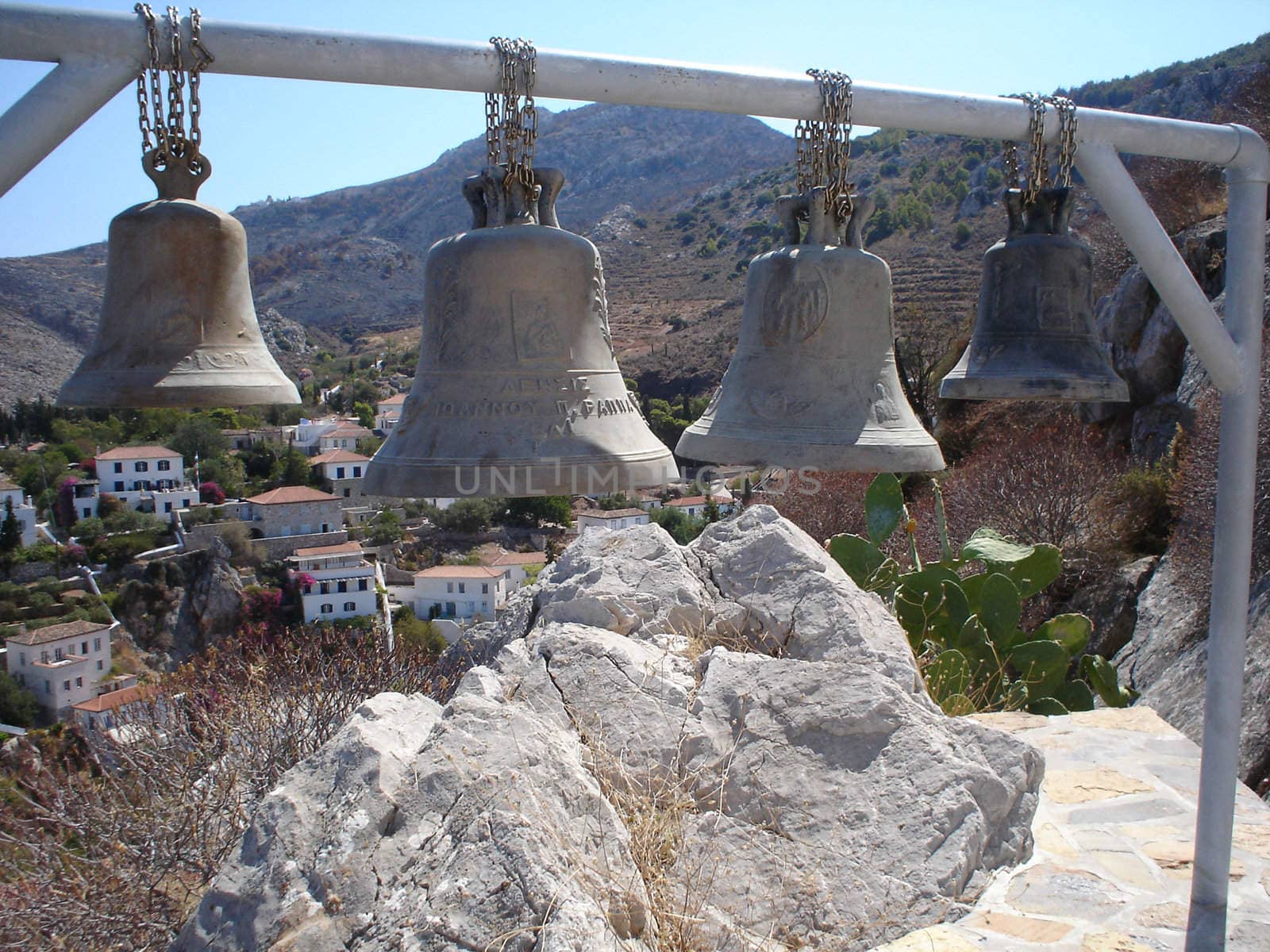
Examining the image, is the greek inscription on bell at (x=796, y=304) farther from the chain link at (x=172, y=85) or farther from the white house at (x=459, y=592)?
the white house at (x=459, y=592)

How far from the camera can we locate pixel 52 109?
1765 millimetres

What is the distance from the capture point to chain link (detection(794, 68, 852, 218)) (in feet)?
7.22

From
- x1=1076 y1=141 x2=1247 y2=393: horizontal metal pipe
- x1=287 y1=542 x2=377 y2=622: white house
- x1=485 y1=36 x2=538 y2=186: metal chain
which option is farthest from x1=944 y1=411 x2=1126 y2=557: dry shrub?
x1=287 y1=542 x2=377 y2=622: white house

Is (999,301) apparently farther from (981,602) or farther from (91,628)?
(91,628)

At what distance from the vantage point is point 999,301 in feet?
9.22

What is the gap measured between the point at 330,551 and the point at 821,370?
93.8 ft

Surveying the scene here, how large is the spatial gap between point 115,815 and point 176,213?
602 cm

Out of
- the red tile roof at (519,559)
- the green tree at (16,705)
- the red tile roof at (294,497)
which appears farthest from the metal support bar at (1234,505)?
the red tile roof at (294,497)

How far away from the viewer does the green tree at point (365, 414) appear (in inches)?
1607

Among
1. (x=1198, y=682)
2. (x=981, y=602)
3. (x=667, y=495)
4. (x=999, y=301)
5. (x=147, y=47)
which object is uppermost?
(x=147, y=47)

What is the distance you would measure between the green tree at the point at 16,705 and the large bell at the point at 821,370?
23454 millimetres

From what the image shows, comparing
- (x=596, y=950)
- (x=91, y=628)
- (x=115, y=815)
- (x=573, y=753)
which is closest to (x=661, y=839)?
(x=573, y=753)

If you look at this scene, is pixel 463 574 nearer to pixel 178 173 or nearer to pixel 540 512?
pixel 540 512

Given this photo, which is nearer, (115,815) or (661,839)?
(661,839)
